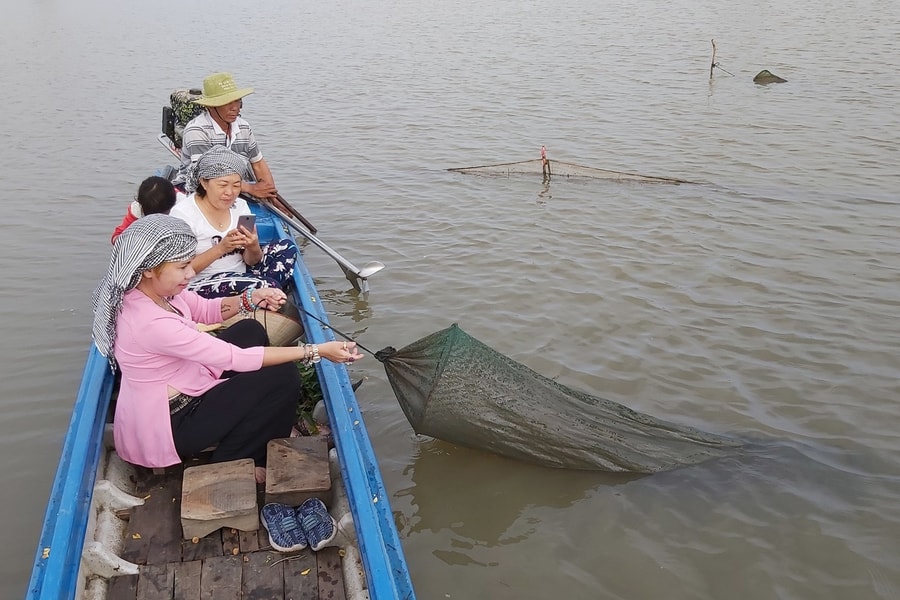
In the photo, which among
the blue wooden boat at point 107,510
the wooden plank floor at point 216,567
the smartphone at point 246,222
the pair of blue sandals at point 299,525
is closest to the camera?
the blue wooden boat at point 107,510

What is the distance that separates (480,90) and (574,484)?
10.8 meters

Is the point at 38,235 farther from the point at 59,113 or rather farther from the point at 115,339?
the point at 59,113

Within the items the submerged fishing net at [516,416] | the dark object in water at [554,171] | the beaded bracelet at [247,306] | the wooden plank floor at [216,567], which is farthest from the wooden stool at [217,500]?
the dark object in water at [554,171]

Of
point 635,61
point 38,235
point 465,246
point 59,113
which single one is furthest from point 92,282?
point 635,61

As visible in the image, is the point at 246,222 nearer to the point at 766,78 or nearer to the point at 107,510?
the point at 107,510

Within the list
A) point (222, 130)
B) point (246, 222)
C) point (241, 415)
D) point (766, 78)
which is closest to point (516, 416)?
point (241, 415)

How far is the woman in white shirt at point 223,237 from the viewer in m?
4.25

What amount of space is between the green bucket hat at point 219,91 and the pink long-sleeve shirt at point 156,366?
2.72m

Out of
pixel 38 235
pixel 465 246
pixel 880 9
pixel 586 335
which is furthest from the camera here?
pixel 880 9

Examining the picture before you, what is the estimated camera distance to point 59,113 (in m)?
13.1

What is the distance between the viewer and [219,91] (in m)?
5.60

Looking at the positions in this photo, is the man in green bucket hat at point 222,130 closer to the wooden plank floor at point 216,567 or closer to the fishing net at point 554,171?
the wooden plank floor at point 216,567

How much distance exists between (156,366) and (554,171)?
21.4 feet

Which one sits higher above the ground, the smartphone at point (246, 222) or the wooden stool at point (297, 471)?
the smartphone at point (246, 222)
